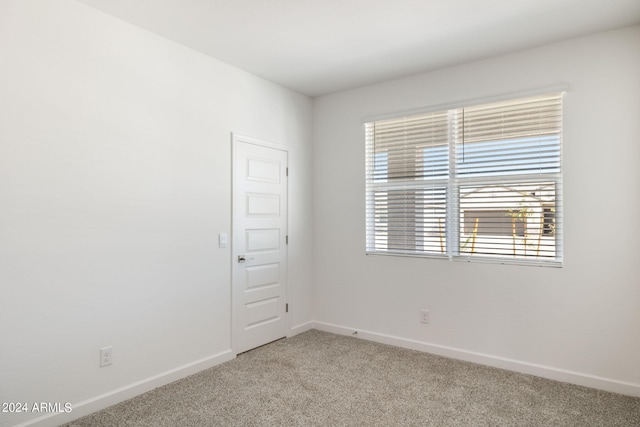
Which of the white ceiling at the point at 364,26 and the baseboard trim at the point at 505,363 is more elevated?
the white ceiling at the point at 364,26

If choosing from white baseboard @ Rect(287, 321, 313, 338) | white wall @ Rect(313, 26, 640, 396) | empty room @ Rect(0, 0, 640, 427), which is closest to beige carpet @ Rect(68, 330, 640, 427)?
empty room @ Rect(0, 0, 640, 427)

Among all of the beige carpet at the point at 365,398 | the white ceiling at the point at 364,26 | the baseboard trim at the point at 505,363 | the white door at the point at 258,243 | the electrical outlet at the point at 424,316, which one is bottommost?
the beige carpet at the point at 365,398

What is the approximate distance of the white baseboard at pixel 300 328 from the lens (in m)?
4.23

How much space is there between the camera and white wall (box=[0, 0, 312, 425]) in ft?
7.39

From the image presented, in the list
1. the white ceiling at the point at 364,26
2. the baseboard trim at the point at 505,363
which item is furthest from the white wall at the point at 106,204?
the baseboard trim at the point at 505,363

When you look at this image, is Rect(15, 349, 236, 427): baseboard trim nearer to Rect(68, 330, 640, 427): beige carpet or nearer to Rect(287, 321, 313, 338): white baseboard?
Rect(68, 330, 640, 427): beige carpet

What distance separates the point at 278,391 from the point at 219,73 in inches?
109

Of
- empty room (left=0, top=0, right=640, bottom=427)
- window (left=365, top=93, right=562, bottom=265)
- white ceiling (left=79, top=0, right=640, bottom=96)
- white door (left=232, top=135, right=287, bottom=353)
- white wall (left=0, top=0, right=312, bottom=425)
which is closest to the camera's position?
white wall (left=0, top=0, right=312, bottom=425)

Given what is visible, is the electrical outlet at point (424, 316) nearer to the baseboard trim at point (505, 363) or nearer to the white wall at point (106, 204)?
the baseboard trim at point (505, 363)

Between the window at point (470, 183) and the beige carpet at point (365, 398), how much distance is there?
1033 mm

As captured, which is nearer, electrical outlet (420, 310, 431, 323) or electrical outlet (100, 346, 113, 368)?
electrical outlet (100, 346, 113, 368)

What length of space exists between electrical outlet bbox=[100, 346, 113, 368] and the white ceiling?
235cm

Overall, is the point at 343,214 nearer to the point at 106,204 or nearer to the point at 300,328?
the point at 300,328

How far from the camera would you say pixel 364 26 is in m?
2.84
